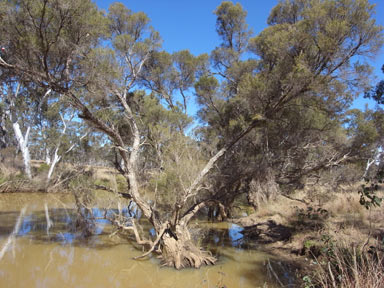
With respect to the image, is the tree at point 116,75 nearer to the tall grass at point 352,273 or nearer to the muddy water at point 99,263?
the muddy water at point 99,263

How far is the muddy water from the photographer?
5832 millimetres

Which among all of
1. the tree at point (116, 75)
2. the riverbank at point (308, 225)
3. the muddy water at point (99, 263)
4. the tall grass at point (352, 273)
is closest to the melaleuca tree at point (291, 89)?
the tree at point (116, 75)

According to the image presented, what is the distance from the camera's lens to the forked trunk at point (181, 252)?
262 inches

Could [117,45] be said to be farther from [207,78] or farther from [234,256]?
[234,256]

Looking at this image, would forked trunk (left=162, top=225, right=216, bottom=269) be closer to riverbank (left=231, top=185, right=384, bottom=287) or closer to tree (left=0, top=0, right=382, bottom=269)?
tree (left=0, top=0, right=382, bottom=269)

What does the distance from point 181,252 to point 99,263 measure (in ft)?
6.68

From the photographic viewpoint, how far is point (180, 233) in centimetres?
715

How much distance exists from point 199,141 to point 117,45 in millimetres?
5502

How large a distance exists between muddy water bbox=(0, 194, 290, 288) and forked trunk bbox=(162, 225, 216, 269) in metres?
0.21

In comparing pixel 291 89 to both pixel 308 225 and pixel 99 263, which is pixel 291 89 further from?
pixel 99 263

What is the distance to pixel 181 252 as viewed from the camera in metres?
6.79

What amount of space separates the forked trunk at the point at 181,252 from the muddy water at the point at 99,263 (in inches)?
8.5

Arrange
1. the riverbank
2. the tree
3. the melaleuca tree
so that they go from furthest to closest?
the riverbank
the melaleuca tree
the tree

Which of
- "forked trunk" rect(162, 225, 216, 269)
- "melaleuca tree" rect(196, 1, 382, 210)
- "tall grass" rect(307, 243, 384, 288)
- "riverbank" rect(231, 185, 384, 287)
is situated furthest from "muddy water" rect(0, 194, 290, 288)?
"melaleuca tree" rect(196, 1, 382, 210)
